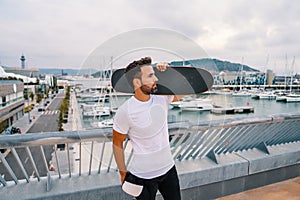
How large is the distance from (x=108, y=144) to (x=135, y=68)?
2.03 ft

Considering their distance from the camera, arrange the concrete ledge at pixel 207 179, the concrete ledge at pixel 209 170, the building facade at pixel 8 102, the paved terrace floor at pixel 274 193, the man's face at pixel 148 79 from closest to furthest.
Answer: the man's face at pixel 148 79 < the concrete ledge at pixel 207 179 < the concrete ledge at pixel 209 170 < the paved terrace floor at pixel 274 193 < the building facade at pixel 8 102

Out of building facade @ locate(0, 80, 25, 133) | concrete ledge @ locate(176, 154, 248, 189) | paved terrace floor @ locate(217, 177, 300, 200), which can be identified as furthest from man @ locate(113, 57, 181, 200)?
building facade @ locate(0, 80, 25, 133)

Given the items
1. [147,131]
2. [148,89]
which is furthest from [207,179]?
[148,89]

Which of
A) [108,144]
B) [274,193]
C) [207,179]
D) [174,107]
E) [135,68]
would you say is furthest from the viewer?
[274,193]

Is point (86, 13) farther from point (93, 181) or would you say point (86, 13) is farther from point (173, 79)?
point (93, 181)

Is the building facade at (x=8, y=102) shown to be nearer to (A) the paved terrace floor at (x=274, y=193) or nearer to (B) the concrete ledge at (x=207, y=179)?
(B) the concrete ledge at (x=207, y=179)

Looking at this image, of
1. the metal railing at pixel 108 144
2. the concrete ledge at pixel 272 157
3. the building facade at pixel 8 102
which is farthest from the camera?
the building facade at pixel 8 102

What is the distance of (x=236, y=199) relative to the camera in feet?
6.20

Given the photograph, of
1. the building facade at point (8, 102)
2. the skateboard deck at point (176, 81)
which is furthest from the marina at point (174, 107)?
the building facade at point (8, 102)

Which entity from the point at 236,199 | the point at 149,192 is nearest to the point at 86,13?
the point at 149,192

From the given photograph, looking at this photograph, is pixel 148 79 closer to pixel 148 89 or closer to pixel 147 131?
pixel 148 89

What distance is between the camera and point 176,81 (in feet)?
3.33

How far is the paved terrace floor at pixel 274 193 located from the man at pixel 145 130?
1.14m

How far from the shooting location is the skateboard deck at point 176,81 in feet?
3.23
